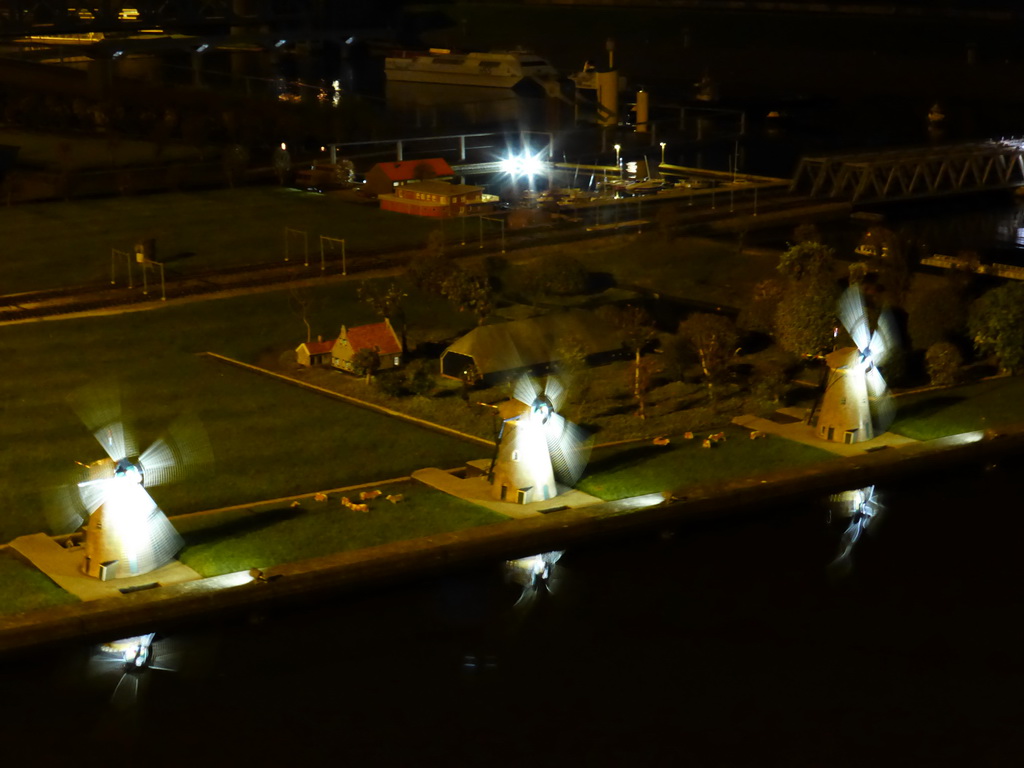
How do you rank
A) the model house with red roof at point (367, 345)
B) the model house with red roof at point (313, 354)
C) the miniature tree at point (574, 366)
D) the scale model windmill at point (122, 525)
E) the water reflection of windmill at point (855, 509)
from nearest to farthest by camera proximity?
the scale model windmill at point (122, 525)
the water reflection of windmill at point (855, 509)
the miniature tree at point (574, 366)
the model house with red roof at point (367, 345)
the model house with red roof at point (313, 354)

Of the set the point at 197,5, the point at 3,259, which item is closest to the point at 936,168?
the point at 3,259

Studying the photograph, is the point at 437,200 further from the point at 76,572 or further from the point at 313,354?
the point at 76,572

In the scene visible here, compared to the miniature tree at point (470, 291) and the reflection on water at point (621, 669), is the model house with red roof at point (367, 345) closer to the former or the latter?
the miniature tree at point (470, 291)

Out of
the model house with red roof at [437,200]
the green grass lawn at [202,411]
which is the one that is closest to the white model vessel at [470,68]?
the model house with red roof at [437,200]

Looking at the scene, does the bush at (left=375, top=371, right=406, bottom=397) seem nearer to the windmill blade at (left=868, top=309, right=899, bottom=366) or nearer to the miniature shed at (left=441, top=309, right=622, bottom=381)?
the miniature shed at (left=441, top=309, right=622, bottom=381)

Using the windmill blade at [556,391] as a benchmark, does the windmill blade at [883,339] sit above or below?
above

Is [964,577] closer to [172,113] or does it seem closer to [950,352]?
[950,352]

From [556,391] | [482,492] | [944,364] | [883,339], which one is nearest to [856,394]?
[883,339]
